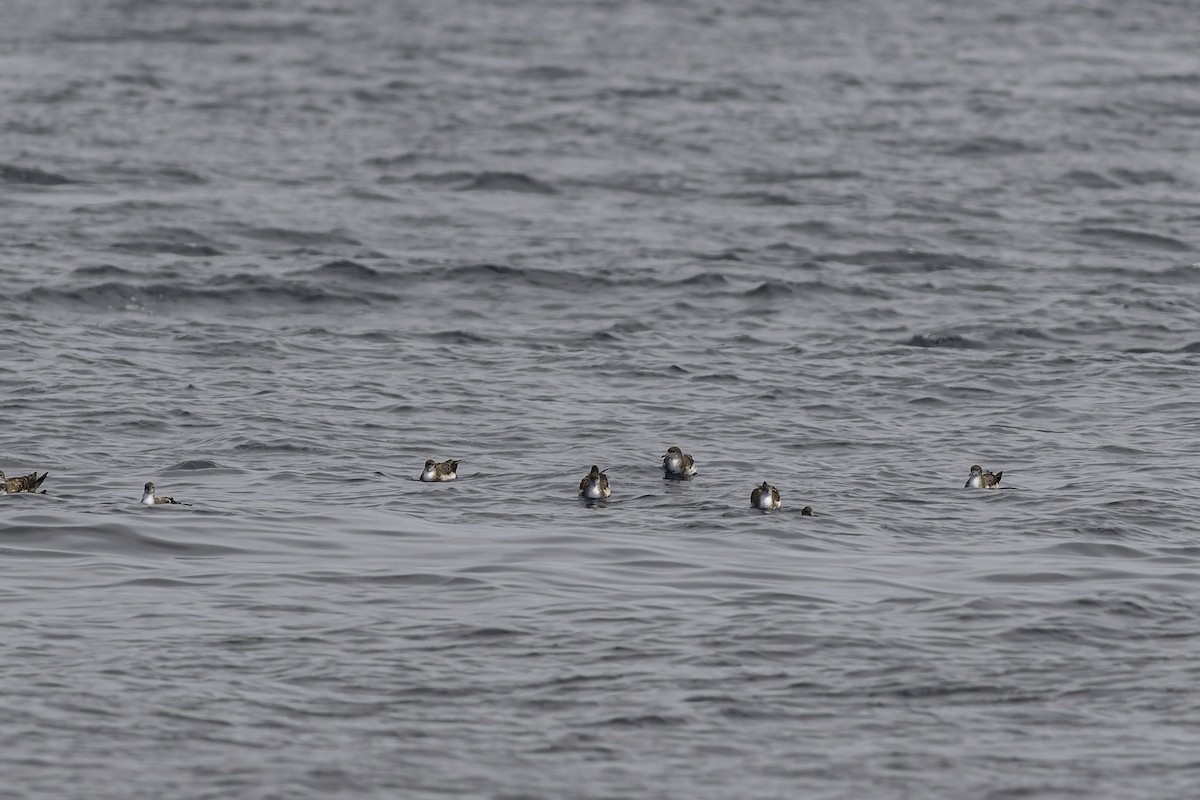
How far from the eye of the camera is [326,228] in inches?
1447

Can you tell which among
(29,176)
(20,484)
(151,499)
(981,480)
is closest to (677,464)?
(981,480)

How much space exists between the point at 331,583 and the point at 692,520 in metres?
4.32

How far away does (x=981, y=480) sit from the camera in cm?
2142

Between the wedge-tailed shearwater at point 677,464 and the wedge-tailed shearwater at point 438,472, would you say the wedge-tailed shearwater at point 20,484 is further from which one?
the wedge-tailed shearwater at point 677,464

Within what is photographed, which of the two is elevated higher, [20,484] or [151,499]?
[20,484]

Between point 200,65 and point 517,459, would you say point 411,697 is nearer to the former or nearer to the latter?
A: point 517,459

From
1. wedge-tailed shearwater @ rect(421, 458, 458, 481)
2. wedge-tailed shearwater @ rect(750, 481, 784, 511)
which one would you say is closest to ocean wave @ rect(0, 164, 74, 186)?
wedge-tailed shearwater @ rect(421, 458, 458, 481)

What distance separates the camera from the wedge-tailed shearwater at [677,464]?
71.3ft

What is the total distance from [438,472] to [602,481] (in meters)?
2.03

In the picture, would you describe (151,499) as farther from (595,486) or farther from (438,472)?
(595,486)

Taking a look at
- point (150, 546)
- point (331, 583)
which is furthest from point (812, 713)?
point (150, 546)

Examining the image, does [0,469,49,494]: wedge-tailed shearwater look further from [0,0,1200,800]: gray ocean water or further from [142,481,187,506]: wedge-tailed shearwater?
[142,481,187,506]: wedge-tailed shearwater

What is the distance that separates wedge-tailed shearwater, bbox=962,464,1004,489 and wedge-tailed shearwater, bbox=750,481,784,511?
2352 mm

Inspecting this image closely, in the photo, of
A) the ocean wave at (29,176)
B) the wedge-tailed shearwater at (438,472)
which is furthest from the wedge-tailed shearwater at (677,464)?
the ocean wave at (29,176)
